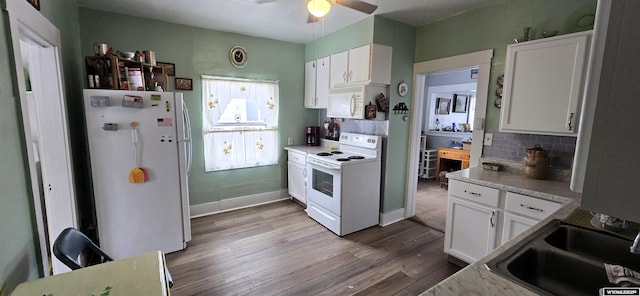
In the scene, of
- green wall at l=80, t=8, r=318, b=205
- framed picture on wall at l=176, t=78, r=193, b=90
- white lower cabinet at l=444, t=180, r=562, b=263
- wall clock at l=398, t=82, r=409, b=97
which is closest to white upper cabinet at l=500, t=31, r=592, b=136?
white lower cabinet at l=444, t=180, r=562, b=263

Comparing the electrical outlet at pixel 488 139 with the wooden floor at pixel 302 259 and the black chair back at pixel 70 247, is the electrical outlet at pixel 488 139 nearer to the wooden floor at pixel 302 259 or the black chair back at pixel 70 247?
the wooden floor at pixel 302 259

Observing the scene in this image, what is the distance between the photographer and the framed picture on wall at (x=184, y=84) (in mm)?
3336

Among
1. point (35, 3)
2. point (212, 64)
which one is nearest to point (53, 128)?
point (35, 3)

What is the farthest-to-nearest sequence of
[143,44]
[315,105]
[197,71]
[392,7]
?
[315,105], [197,71], [143,44], [392,7]

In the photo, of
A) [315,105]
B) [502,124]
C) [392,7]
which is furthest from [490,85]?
[315,105]

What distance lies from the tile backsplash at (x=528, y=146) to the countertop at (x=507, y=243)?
0.62ft

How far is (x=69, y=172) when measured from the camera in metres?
2.15

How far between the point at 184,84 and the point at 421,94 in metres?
2.97

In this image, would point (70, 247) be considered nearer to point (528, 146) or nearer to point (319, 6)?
point (319, 6)

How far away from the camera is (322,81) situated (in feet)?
12.7

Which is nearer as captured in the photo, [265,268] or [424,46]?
[265,268]

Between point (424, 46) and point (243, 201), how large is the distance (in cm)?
322

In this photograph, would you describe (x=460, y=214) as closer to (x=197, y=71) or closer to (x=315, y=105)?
(x=315, y=105)

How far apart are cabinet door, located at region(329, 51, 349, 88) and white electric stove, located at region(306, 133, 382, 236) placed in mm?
724
